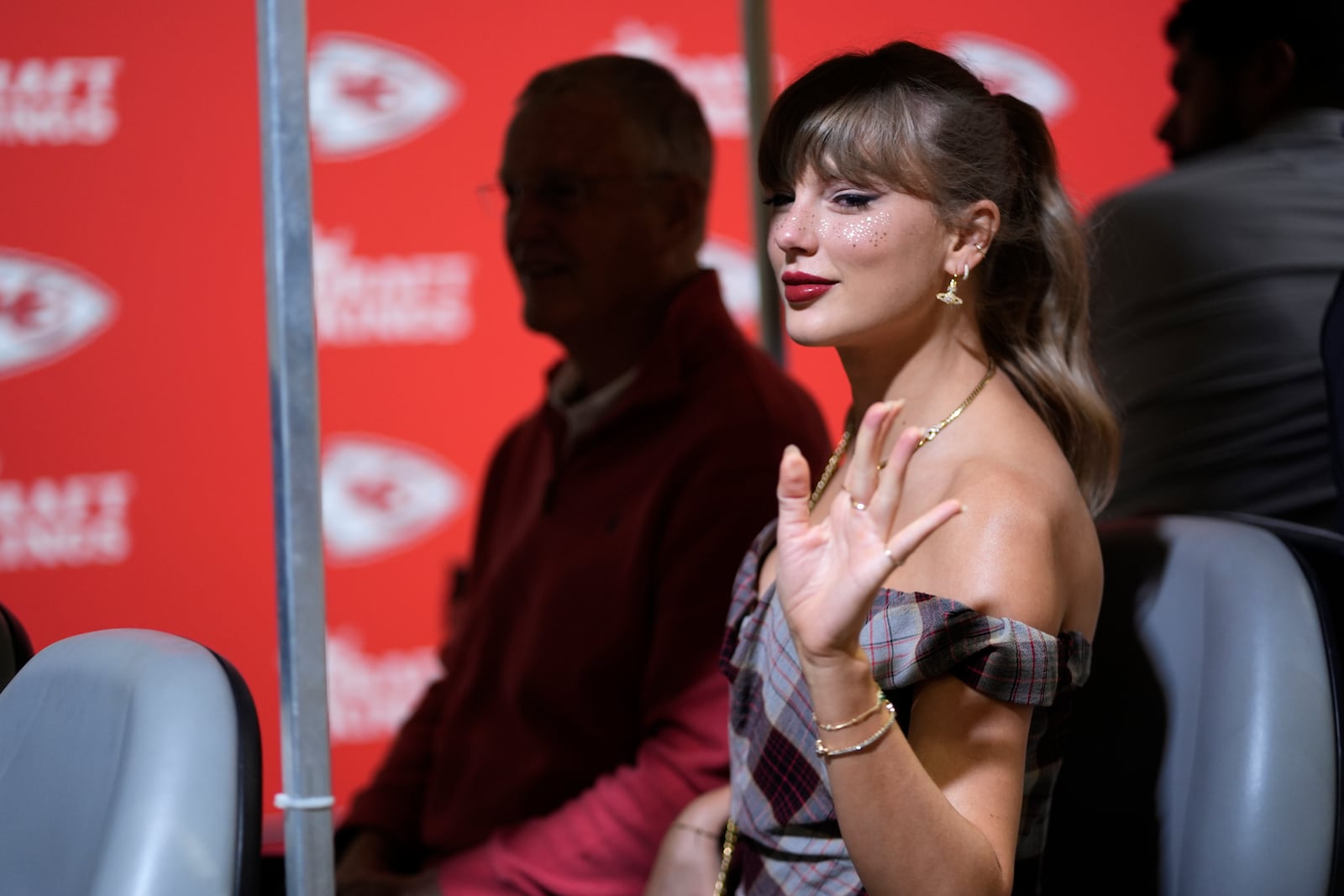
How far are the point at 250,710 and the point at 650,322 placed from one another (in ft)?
2.81

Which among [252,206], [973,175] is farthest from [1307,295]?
[252,206]

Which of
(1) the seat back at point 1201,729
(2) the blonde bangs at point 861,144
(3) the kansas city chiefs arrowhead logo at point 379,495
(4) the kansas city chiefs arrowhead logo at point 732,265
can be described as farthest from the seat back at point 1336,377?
(3) the kansas city chiefs arrowhead logo at point 379,495

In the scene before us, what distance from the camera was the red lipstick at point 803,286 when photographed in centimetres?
97

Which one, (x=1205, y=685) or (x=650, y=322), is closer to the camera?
(x=1205, y=685)

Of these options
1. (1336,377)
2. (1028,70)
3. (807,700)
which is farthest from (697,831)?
(1028,70)

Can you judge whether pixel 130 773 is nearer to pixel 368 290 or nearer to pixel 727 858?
pixel 727 858

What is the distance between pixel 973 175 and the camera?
0.99 m

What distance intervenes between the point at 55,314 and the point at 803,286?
249 cm

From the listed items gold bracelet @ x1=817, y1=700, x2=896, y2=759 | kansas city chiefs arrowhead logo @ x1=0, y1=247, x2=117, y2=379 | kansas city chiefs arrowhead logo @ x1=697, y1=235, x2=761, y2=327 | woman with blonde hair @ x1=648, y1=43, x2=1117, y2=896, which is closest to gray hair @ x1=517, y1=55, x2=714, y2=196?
woman with blonde hair @ x1=648, y1=43, x2=1117, y2=896

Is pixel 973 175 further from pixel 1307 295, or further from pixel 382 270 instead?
pixel 382 270

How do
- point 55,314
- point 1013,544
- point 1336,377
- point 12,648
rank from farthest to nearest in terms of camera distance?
point 55,314 → point 1336,377 → point 12,648 → point 1013,544

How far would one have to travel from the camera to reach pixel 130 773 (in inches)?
33.4

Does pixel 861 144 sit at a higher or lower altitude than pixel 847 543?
higher

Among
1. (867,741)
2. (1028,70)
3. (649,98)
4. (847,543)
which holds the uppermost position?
(1028,70)
